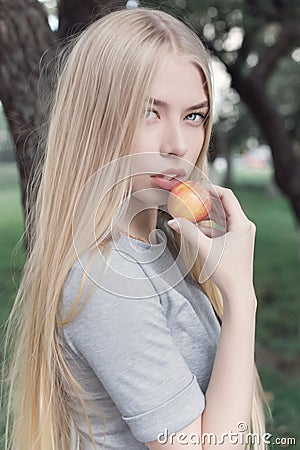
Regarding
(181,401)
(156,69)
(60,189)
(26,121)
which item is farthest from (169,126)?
(26,121)

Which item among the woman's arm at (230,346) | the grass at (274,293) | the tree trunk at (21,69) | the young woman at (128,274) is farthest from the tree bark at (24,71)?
the woman's arm at (230,346)

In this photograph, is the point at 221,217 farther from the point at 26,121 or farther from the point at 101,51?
the point at 26,121

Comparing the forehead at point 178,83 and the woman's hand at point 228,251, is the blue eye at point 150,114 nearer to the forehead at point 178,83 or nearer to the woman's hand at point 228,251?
the forehead at point 178,83

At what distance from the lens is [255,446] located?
4.64 feet

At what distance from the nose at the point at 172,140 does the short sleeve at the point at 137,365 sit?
26 cm

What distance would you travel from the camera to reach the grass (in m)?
4.23

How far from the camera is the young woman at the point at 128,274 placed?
112 centimetres

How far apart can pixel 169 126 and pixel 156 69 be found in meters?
0.10

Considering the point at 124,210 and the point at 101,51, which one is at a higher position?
the point at 101,51

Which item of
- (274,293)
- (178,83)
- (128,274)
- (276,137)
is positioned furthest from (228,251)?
(274,293)

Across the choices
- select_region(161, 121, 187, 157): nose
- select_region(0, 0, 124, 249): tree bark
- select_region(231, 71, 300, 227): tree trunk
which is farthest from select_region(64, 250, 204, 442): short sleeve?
Answer: select_region(231, 71, 300, 227): tree trunk

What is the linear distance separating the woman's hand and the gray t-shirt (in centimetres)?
9

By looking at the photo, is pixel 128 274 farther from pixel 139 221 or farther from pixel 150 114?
pixel 150 114

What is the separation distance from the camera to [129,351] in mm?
1108
